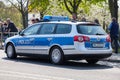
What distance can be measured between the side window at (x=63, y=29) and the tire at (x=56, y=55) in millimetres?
641

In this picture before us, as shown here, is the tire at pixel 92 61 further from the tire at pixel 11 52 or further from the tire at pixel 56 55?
the tire at pixel 11 52

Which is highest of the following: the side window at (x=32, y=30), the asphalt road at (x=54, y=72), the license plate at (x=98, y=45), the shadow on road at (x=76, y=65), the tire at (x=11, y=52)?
the side window at (x=32, y=30)

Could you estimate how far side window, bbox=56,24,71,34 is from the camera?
15.5 meters

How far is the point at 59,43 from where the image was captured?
15477 millimetres

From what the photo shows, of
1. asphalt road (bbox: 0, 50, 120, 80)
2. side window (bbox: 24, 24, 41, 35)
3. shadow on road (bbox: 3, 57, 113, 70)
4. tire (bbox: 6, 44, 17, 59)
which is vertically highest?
side window (bbox: 24, 24, 41, 35)


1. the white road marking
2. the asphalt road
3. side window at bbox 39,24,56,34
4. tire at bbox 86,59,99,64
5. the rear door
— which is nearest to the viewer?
the white road marking

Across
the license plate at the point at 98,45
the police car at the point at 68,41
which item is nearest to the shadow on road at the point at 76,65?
the police car at the point at 68,41

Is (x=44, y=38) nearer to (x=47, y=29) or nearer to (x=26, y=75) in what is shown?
(x=47, y=29)

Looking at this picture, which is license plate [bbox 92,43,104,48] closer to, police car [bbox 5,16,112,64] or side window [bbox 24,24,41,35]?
police car [bbox 5,16,112,64]

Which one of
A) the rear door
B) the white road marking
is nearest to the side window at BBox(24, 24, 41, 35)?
the rear door

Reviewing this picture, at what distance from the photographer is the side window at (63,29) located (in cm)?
1555

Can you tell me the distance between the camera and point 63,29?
15758 millimetres

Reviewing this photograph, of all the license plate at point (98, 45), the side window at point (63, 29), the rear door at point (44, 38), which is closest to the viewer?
the license plate at point (98, 45)

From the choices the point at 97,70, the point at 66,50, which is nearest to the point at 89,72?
the point at 97,70
